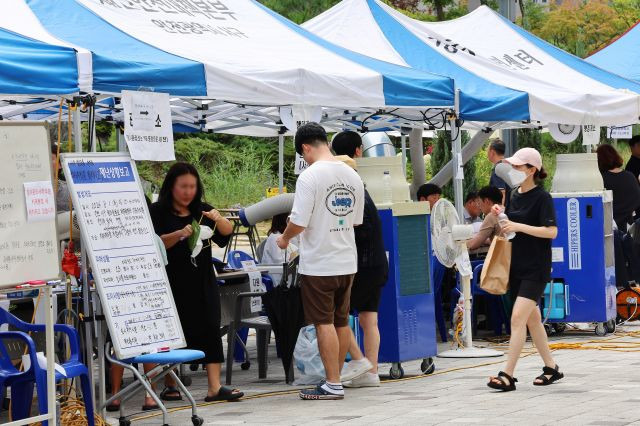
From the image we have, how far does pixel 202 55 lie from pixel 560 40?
41092mm

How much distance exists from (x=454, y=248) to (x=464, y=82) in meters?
2.36

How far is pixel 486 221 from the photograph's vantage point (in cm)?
1167

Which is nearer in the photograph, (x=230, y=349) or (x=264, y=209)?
(x=264, y=209)

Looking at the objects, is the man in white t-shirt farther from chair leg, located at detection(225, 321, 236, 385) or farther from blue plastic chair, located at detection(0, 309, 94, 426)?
blue plastic chair, located at detection(0, 309, 94, 426)

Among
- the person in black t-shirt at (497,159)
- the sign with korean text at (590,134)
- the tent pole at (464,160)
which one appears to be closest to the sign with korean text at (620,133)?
the tent pole at (464,160)

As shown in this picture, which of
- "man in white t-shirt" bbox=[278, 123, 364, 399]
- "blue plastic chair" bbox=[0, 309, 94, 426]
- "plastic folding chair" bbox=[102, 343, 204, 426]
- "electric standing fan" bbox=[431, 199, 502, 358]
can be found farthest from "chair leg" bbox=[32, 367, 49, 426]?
"electric standing fan" bbox=[431, 199, 502, 358]

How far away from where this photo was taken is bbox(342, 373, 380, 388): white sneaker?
9102mm

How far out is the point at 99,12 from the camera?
358 inches

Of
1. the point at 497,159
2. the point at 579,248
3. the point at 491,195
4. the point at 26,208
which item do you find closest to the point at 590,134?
the point at 497,159

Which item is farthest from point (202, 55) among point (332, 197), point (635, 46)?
point (635, 46)

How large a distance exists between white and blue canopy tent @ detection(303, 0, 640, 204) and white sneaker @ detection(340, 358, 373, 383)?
303 cm

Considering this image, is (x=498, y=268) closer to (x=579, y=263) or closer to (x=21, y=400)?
(x=579, y=263)

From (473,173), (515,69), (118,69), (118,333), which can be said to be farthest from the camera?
(473,173)

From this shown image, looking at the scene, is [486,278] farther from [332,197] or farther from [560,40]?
[560,40]
